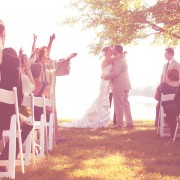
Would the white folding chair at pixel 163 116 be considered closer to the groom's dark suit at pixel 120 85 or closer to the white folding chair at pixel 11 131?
the groom's dark suit at pixel 120 85

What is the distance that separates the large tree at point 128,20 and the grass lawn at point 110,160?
10.7 meters

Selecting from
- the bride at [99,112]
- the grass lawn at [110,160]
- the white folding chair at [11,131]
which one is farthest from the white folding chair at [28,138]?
the bride at [99,112]

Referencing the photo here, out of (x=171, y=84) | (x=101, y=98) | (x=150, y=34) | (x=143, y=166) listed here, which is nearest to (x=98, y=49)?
(x=150, y=34)

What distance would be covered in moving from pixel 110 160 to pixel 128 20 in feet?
49.1

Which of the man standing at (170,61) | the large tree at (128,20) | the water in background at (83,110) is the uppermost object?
the large tree at (128,20)

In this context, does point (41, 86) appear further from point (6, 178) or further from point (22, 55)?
point (6, 178)

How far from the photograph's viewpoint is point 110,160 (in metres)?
7.37

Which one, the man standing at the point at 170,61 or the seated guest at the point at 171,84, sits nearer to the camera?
the seated guest at the point at 171,84

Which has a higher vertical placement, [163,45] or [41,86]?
[163,45]

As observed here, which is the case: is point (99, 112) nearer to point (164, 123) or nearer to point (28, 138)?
point (164, 123)

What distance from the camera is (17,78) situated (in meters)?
5.64

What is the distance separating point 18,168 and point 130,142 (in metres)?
3.67

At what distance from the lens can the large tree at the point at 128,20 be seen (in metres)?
20.4

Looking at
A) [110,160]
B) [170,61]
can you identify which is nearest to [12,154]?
[110,160]
